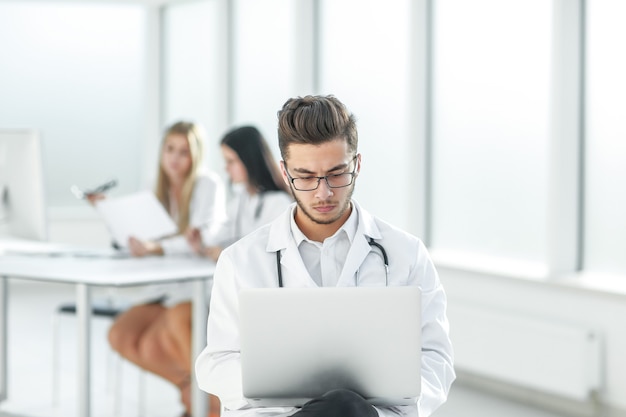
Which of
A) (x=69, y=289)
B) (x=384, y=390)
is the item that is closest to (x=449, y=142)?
(x=384, y=390)

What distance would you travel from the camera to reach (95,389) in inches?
185

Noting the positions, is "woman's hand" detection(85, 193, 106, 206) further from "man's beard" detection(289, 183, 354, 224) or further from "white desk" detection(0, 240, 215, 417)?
"man's beard" detection(289, 183, 354, 224)

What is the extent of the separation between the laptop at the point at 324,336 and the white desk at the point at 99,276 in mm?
1663

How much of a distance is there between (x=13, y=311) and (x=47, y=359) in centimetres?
156

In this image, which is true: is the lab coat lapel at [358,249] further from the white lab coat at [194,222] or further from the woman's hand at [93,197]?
the woman's hand at [93,197]

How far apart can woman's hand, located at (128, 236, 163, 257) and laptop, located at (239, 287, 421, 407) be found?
7.47ft

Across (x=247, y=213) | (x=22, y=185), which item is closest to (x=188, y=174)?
(x=247, y=213)

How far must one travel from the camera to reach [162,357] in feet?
13.1

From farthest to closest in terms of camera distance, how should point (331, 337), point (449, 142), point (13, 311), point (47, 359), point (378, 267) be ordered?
1. point (13, 311)
2. point (47, 359)
3. point (449, 142)
4. point (378, 267)
5. point (331, 337)

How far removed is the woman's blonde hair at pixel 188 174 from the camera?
13.8 ft

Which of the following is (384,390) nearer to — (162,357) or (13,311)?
(162,357)

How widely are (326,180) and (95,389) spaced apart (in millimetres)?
2936

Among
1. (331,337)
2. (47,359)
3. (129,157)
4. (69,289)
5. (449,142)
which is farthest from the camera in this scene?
(129,157)

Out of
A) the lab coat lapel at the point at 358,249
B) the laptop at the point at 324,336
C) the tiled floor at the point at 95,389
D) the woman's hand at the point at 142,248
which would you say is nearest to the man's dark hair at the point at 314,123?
the lab coat lapel at the point at 358,249
